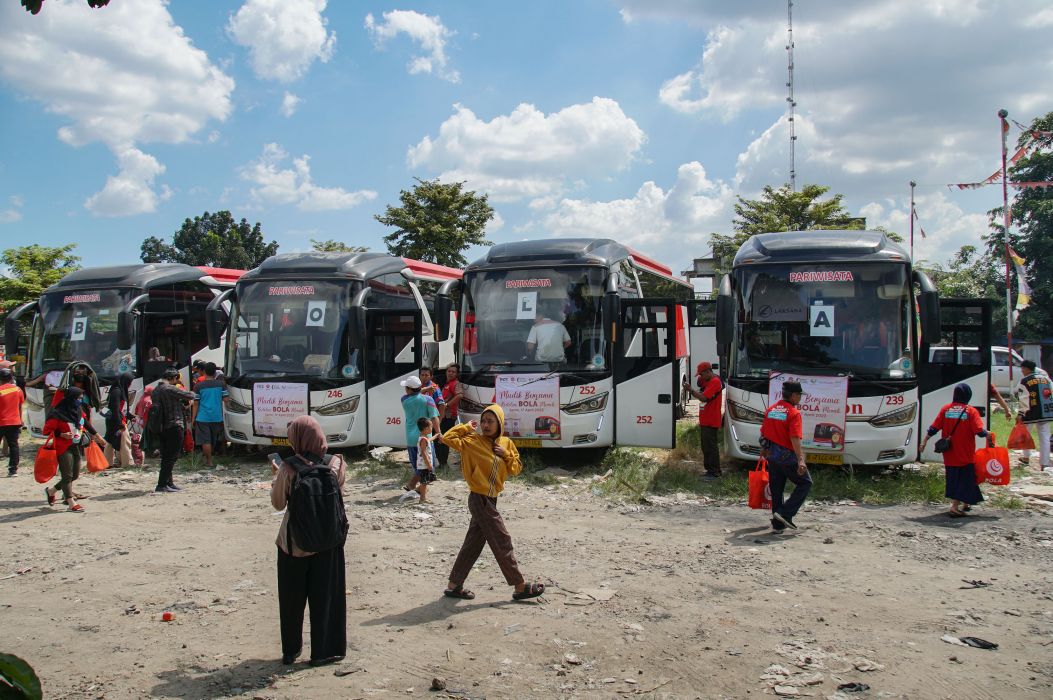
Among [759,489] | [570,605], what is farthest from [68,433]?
[759,489]

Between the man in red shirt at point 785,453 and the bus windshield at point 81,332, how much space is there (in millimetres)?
10708

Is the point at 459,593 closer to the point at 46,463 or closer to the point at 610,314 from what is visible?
the point at 46,463

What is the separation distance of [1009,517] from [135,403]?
12629 mm

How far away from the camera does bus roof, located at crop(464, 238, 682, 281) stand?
12188 mm

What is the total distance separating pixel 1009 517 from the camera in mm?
9312

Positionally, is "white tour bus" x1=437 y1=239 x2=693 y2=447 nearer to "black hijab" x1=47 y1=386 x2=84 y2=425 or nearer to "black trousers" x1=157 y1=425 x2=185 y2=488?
"black trousers" x1=157 y1=425 x2=185 y2=488

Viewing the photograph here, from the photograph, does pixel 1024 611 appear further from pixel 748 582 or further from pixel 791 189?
pixel 791 189

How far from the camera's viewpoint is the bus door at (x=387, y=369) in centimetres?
1287

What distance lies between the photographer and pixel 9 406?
12.9 m

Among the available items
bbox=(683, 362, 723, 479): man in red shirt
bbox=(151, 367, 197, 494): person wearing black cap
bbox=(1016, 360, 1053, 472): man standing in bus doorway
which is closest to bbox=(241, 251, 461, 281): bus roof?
bbox=(151, 367, 197, 494): person wearing black cap

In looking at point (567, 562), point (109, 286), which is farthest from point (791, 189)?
point (567, 562)

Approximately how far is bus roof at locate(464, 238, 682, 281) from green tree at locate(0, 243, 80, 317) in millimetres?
18135

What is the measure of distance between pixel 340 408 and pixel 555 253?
3952 millimetres

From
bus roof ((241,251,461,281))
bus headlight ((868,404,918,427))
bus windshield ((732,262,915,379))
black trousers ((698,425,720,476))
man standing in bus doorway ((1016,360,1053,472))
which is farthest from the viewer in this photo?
bus roof ((241,251,461,281))
